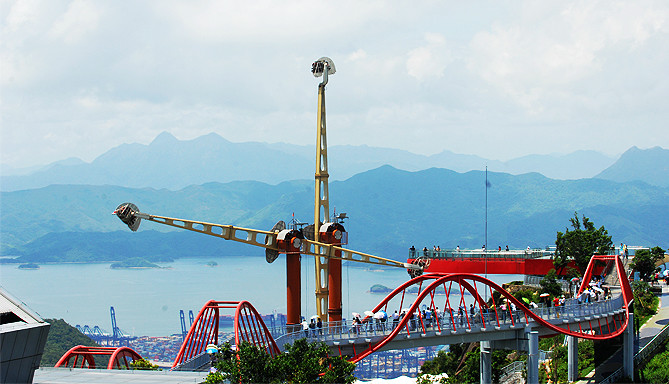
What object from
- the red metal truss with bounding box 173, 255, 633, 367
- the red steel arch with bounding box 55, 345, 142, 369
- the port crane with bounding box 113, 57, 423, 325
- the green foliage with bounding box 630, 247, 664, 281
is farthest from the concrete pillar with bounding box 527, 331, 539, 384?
the green foliage with bounding box 630, 247, 664, 281

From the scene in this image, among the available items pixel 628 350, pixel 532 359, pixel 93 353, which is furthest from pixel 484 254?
pixel 93 353

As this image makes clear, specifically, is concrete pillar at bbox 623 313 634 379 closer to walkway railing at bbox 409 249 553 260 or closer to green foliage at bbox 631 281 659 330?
green foliage at bbox 631 281 659 330

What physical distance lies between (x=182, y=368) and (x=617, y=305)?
33908mm

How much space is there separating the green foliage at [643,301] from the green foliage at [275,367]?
3916 centimetres

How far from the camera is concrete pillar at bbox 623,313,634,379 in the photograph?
179 feet

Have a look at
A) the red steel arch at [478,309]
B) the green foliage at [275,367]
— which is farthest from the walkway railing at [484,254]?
the green foliage at [275,367]

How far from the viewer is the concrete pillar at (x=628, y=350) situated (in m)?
54.7

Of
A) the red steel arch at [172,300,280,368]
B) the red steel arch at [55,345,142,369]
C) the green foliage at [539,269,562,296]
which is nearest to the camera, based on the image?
the red steel arch at [55,345,142,369]

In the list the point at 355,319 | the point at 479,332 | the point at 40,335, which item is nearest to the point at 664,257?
the point at 479,332

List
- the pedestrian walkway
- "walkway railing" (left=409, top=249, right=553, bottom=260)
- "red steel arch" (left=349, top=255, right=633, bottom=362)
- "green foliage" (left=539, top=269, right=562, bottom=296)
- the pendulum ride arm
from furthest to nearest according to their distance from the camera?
"walkway railing" (left=409, top=249, right=553, bottom=260) < "green foliage" (left=539, top=269, right=562, bottom=296) < the pedestrian walkway < the pendulum ride arm < "red steel arch" (left=349, top=255, right=633, bottom=362)

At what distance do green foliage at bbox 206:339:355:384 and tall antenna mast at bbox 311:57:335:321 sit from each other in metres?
19.6

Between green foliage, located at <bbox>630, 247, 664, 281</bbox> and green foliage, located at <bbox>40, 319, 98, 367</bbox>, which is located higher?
green foliage, located at <bbox>630, 247, 664, 281</bbox>

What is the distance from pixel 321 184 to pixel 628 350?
967 inches

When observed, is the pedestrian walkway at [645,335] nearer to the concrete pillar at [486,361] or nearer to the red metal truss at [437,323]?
the red metal truss at [437,323]
